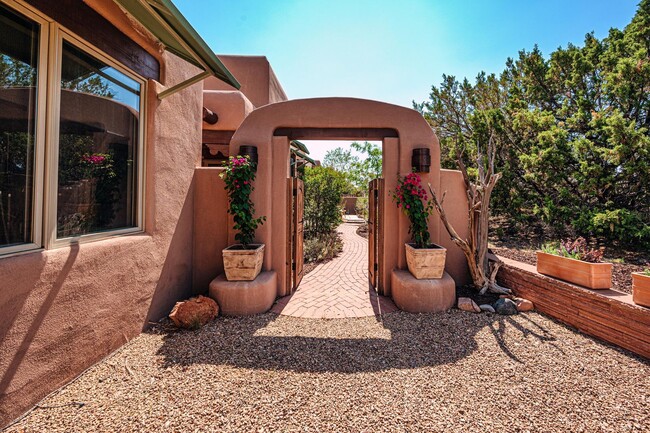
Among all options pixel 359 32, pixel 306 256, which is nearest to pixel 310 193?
pixel 306 256

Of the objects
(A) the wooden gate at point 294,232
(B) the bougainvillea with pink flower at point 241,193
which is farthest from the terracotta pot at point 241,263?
(A) the wooden gate at point 294,232

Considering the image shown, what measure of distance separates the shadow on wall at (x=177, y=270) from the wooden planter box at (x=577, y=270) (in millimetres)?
5829

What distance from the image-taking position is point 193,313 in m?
3.47

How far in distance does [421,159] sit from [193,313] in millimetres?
4321

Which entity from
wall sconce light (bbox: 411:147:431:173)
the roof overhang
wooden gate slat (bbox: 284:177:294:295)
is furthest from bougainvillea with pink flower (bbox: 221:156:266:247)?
wall sconce light (bbox: 411:147:431:173)

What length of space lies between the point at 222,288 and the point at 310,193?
5.50m

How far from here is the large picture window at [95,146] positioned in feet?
8.21

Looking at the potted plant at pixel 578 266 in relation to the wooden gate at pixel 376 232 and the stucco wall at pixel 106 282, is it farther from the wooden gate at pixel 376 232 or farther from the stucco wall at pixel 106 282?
the stucco wall at pixel 106 282

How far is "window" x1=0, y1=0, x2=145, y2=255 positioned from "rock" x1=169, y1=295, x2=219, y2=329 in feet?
4.06

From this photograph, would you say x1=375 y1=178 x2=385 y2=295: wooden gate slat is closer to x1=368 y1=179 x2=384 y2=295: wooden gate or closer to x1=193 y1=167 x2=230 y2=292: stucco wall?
x1=368 y1=179 x2=384 y2=295: wooden gate

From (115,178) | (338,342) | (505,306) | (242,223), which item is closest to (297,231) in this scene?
(242,223)

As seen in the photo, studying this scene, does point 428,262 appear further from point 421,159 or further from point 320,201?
point 320,201

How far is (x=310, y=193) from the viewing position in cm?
891

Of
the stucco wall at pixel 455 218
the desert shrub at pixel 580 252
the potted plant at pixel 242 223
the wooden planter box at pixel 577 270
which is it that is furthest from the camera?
the stucco wall at pixel 455 218
